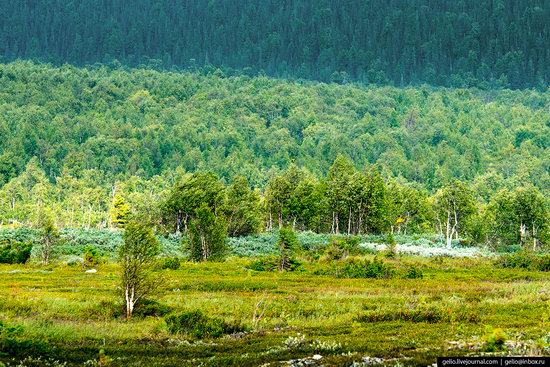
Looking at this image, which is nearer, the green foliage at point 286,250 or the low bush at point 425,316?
the low bush at point 425,316

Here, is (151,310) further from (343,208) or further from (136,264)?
(343,208)

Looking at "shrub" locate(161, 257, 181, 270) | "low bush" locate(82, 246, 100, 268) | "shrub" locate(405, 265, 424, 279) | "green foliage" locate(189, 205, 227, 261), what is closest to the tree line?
"green foliage" locate(189, 205, 227, 261)

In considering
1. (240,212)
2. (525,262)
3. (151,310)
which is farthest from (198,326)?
(240,212)

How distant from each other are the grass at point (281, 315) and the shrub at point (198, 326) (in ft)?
2.01

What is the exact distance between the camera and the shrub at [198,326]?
1622 inches

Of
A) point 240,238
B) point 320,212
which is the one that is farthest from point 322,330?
point 320,212

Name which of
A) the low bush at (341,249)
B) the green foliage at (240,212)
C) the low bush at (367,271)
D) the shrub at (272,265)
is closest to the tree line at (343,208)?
the green foliage at (240,212)

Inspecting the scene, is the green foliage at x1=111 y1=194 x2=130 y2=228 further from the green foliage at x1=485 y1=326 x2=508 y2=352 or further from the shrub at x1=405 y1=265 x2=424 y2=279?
the green foliage at x1=485 y1=326 x2=508 y2=352

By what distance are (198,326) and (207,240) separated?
6207cm

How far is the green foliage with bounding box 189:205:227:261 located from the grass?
10469mm

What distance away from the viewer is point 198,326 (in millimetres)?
41750

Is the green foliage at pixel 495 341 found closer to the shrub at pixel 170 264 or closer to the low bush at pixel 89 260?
the shrub at pixel 170 264

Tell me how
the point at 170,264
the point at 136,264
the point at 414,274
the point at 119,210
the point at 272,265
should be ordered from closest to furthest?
the point at 136,264, the point at 414,274, the point at 170,264, the point at 272,265, the point at 119,210

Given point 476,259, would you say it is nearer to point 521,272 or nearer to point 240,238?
point 521,272
